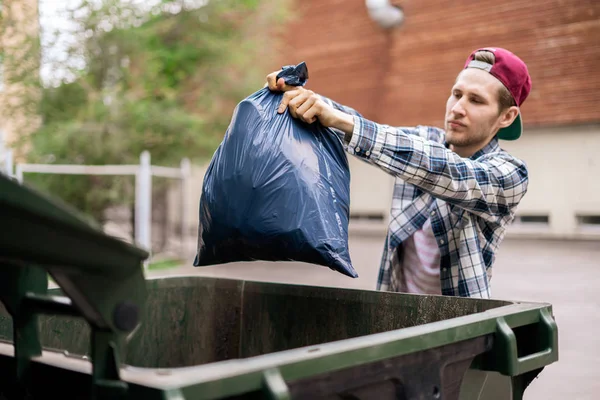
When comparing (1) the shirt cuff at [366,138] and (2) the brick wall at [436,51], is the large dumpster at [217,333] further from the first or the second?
(2) the brick wall at [436,51]

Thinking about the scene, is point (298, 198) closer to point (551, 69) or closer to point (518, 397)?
point (518, 397)

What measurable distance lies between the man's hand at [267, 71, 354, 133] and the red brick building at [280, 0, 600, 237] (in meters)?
15.4

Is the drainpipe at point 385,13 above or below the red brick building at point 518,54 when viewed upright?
above

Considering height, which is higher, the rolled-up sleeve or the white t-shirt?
the rolled-up sleeve

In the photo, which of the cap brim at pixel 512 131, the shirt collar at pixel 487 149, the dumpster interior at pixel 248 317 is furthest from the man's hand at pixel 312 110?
the cap brim at pixel 512 131

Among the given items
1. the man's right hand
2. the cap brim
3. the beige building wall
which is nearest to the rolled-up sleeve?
the man's right hand

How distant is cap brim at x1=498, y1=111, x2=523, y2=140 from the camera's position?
2824mm

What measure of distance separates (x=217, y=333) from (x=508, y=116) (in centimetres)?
147

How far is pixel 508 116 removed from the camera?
8.73 feet

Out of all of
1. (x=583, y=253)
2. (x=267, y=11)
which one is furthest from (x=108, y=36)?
(x=583, y=253)

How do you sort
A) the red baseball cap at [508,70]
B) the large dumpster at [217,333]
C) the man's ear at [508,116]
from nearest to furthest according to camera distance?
the large dumpster at [217,333], the red baseball cap at [508,70], the man's ear at [508,116]

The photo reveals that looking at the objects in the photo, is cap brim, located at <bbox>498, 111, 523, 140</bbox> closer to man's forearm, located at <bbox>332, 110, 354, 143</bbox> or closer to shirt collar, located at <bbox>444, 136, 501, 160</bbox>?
shirt collar, located at <bbox>444, 136, 501, 160</bbox>

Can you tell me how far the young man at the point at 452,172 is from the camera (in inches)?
85.3

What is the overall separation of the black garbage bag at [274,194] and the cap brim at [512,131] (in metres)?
1.01
